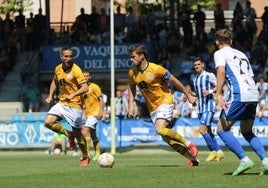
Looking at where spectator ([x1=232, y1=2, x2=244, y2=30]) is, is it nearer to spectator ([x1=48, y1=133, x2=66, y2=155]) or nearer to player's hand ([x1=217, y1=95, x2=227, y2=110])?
spectator ([x1=48, y1=133, x2=66, y2=155])

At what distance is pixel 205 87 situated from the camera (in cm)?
2216

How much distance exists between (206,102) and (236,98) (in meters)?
8.48

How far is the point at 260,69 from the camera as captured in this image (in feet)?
119

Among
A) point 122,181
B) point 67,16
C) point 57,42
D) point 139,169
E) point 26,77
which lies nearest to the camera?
point 122,181

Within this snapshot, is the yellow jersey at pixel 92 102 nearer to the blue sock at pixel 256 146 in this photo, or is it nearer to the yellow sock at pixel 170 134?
the yellow sock at pixel 170 134

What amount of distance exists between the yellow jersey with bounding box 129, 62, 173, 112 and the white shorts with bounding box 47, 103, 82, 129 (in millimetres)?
2414

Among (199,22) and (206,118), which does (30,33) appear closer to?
(199,22)

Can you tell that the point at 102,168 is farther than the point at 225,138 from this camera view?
Yes

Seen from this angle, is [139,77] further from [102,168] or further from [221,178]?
[221,178]

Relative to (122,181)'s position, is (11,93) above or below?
below

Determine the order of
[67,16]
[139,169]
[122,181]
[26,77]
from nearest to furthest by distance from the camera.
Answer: [122,181]
[139,169]
[26,77]
[67,16]

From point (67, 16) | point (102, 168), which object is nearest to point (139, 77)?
point (102, 168)

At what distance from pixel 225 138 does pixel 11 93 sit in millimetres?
26266

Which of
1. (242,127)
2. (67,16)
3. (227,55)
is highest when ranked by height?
(227,55)
